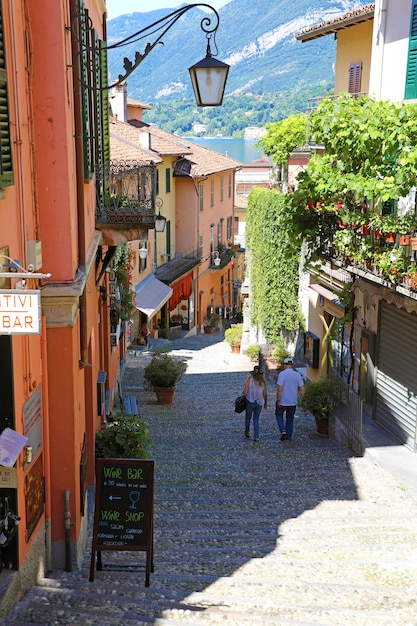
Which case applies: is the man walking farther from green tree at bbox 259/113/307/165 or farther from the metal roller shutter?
green tree at bbox 259/113/307/165

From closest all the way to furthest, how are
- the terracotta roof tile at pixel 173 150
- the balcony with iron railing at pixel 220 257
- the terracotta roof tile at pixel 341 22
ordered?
the terracotta roof tile at pixel 341 22 → the terracotta roof tile at pixel 173 150 → the balcony with iron railing at pixel 220 257

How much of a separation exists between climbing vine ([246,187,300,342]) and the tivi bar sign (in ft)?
54.2

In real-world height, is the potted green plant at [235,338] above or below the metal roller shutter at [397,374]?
below

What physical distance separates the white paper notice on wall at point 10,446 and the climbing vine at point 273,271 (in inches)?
611

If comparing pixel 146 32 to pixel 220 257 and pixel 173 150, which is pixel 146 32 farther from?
pixel 220 257

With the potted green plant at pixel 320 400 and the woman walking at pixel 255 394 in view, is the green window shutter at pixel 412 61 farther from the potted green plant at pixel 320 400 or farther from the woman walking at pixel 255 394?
the woman walking at pixel 255 394

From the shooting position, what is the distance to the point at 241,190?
73.0 metres

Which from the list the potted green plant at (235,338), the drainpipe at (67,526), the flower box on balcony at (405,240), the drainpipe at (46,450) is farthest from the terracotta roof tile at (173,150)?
the drainpipe at (67,526)

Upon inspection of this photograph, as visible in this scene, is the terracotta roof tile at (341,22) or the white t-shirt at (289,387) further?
the terracotta roof tile at (341,22)

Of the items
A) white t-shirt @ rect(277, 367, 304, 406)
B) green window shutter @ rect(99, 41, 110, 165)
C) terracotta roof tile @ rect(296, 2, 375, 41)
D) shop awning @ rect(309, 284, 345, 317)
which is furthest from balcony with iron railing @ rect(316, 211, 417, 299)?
terracotta roof tile @ rect(296, 2, 375, 41)

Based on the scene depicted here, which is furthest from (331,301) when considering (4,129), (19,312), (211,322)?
(211,322)

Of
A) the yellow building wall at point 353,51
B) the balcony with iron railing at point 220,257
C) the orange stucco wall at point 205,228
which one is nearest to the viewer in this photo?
the yellow building wall at point 353,51

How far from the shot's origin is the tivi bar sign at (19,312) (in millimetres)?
5027

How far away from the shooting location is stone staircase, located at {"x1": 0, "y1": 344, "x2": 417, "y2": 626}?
6.73m
